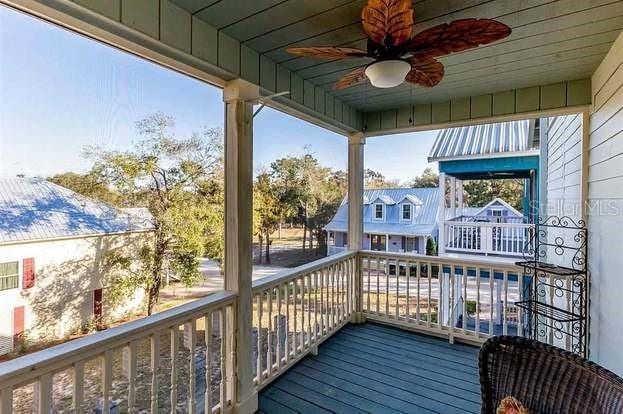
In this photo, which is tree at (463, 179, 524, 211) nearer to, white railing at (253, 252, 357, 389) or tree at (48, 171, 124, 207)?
white railing at (253, 252, 357, 389)

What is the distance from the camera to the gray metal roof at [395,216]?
153 inches

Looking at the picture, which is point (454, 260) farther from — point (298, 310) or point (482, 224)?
point (298, 310)

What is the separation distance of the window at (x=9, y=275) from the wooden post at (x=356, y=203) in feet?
10.3

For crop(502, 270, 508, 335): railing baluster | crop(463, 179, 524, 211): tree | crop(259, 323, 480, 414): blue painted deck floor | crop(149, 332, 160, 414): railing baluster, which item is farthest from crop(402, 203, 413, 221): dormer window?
crop(149, 332, 160, 414): railing baluster

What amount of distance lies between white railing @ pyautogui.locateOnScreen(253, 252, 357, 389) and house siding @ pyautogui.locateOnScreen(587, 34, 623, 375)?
2.23 meters

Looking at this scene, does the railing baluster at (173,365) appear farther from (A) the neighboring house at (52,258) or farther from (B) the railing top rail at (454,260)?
(B) the railing top rail at (454,260)

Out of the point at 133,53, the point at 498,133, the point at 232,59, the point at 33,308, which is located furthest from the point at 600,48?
the point at 33,308

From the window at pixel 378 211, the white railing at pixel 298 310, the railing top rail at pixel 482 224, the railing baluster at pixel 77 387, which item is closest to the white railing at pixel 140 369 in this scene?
the railing baluster at pixel 77 387

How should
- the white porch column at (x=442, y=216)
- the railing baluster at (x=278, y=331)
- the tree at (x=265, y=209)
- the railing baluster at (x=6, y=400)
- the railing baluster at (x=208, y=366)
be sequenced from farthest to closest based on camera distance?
the white porch column at (x=442, y=216)
the railing baluster at (x=278, y=331)
the tree at (x=265, y=209)
the railing baluster at (x=208, y=366)
the railing baluster at (x=6, y=400)

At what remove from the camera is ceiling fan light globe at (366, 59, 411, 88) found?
1.55 m

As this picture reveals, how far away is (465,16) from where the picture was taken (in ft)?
6.03

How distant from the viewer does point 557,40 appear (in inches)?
83.3

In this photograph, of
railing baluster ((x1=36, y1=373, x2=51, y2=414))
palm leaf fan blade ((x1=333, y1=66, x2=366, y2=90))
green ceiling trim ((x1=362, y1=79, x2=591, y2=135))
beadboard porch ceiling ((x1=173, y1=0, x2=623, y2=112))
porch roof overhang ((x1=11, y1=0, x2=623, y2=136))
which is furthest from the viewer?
green ceiling trim ((x1=362, y1=79, x2=591, y2=135))

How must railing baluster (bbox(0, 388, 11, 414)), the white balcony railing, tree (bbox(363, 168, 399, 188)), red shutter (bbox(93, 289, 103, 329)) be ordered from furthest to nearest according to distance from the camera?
tree (bbox(363, 168, 399, 188)) < red shutter (bbox(93, 289, 103, 329)) < the white balcony railing < railing baluster (bbox(0, 388, 11, 414))
